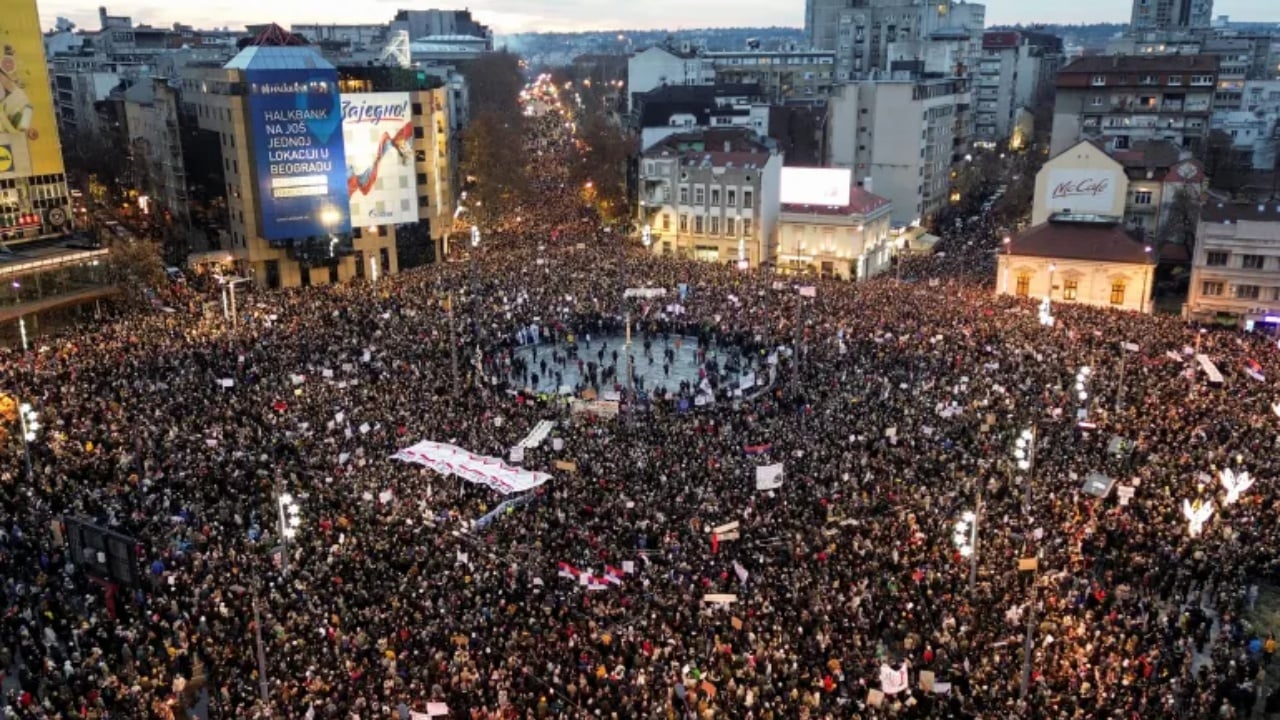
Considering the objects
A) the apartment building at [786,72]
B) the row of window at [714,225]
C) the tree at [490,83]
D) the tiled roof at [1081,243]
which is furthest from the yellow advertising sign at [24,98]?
the apartment building at [786,72]

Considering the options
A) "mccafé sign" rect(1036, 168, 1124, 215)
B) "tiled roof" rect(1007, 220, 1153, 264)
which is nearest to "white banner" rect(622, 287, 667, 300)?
"tiled roof" rect(1007, 220, 1153, 264)

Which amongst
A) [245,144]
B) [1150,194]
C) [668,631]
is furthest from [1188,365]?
[245,144]

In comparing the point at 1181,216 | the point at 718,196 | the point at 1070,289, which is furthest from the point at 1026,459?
the point at 1181,216

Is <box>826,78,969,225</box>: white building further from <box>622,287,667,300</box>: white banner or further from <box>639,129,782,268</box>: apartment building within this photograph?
<box>622,287,667,300</box>: white banner

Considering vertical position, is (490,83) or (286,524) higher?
(490,83)

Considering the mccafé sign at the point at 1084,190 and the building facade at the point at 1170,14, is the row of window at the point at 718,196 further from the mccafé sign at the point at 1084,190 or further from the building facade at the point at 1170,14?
the building facade at the point at 1170,14

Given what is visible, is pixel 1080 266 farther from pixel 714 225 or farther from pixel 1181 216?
pixel 714 225
